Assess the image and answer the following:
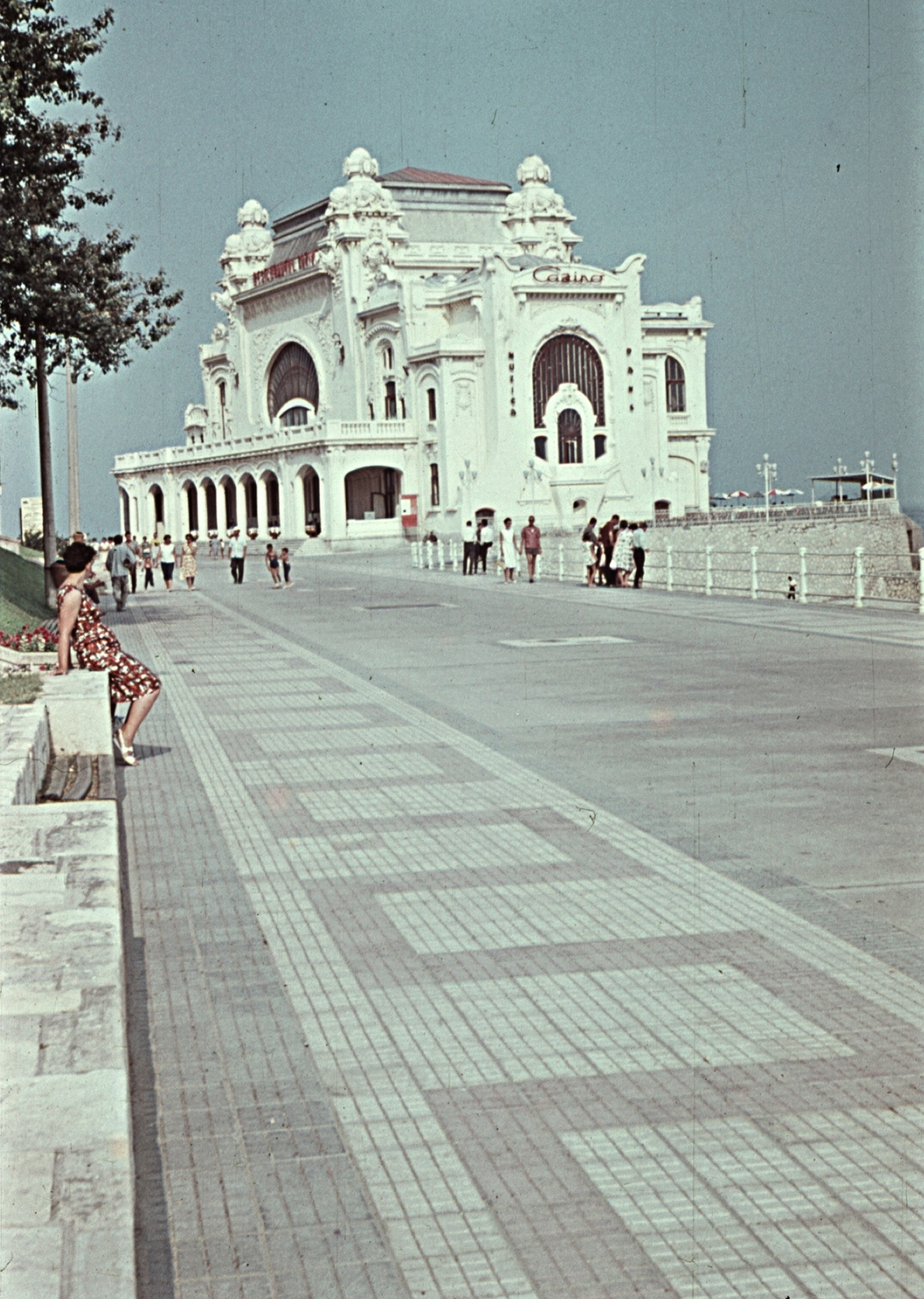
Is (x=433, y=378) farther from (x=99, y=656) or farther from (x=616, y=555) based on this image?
(x=99, y=656)

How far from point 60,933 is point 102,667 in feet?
24.2

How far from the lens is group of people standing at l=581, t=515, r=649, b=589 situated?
3469 centimetres

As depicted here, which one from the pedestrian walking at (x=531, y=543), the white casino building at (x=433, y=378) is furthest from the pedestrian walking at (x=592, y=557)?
the white casino building at (x=433, y=378)

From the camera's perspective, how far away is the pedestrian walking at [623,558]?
34719 millimetres

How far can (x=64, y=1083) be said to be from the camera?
156 inches

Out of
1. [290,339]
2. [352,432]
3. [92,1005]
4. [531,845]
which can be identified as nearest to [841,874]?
[531,845]

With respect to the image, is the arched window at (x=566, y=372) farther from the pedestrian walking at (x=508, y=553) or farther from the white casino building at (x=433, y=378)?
the pedestrian walking at (x=508, y=553)

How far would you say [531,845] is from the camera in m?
8.91

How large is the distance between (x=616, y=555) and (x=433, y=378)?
50.9 m

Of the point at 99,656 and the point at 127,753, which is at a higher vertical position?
the point at 99,656

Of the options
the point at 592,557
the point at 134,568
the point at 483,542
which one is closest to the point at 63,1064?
the point at 134,568

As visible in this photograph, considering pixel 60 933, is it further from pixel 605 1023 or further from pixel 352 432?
pixel 352 432

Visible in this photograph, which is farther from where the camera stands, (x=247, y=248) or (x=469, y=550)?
(x=247, y=248)

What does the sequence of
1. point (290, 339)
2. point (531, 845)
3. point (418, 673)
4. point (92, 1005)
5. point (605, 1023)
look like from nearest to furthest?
point (92, 1005) < point (605, 1023) < point (531, 845) < point (418, 673) < point (290, 339)
